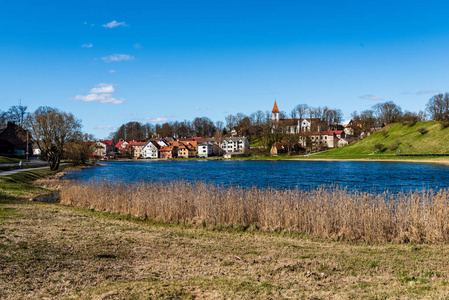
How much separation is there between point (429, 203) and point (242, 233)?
7.94 meters

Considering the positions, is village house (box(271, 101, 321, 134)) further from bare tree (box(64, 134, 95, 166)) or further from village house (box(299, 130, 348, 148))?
bare tree (box(64, 134, 95, 166))

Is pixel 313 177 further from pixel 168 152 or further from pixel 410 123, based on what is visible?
pixel 168 152

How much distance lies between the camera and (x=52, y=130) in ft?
154

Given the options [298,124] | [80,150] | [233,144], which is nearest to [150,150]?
[233,144]

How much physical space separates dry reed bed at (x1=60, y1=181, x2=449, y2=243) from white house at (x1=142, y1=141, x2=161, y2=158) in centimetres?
12346

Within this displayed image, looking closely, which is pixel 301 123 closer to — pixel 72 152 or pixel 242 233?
pixel 72 152

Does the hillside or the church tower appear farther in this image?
the church tower

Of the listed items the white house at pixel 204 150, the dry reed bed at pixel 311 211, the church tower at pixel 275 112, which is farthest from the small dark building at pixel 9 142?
the church tower at pixel 275 112

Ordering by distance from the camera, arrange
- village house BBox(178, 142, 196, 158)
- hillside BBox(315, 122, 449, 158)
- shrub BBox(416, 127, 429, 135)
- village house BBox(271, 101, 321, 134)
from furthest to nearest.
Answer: village house BBox(178, 142, 196, 158)
village house BBox(271, 101, 321, 134)
shrub BBox(416, 127, 429, 135)
hillside BBox(315, 122, 449, 158)

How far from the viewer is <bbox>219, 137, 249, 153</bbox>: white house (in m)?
139

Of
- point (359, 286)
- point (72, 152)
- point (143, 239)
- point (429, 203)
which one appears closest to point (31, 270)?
point (143, 239)

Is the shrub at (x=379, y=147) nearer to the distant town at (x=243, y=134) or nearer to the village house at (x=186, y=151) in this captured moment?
the distant town at (x=243, y=134)

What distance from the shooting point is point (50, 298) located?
22.2 ft

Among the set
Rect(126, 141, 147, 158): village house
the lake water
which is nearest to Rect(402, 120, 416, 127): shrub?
the lake water
